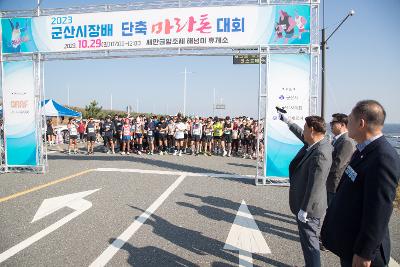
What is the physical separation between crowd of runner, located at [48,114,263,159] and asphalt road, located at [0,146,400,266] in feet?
17.5

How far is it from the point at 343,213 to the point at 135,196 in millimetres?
5525

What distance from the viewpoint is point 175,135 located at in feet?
49.4

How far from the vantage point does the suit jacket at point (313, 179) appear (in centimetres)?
313

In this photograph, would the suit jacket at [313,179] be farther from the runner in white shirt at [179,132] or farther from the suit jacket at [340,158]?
the runner in white shirt at [179,132]

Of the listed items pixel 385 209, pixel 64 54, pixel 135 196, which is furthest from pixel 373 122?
pixel 64 54

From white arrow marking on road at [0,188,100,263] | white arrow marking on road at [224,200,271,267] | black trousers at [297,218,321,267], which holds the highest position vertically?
black trousers at [297,218,321,267]

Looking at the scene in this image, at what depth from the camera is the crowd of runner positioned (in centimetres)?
1492

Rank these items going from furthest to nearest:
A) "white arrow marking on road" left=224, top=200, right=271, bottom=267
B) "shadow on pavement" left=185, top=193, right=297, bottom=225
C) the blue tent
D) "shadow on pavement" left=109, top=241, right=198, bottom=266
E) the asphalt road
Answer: the blue tent, "shadow on pavement" left=185, top=193, right=297, bottom=225, "white arrow marking on road" left=224, top=200, right=271, bottom=267, the asphalt road, "shadow on pavement" left=109, top=241, right=198, bottom=266

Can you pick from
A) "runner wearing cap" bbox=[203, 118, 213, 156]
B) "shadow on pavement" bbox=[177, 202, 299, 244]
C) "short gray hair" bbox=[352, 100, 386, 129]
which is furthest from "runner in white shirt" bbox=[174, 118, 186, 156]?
"short gray hair" bbox=[352, 100, 386, 129]

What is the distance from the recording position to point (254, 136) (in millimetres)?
14891

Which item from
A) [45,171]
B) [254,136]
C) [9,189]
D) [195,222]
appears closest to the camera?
[195,222]

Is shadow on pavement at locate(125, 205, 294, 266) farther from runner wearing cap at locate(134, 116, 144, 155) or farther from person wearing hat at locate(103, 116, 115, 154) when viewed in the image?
person wearing hat at locate(103, 116, 115, 154)

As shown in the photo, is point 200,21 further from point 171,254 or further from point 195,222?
point 171,254

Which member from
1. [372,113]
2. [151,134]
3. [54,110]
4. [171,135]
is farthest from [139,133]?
[372,113]
